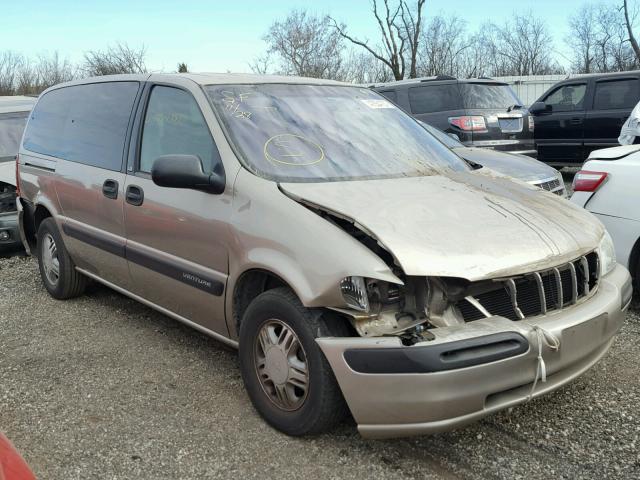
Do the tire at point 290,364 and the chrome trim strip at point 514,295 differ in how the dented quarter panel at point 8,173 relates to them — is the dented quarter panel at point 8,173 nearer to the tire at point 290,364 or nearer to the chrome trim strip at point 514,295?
the tire at point 290,364

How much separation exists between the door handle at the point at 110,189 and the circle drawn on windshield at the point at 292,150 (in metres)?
1.24

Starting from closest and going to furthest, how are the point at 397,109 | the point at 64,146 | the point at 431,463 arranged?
the point at 431,463
the point at 397,109
the point at 64,146

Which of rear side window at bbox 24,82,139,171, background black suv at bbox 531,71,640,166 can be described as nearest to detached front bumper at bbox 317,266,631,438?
rear side window at bbox 24,82,139,171

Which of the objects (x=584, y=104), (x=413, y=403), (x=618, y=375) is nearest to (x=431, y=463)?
(x=413, y=403)

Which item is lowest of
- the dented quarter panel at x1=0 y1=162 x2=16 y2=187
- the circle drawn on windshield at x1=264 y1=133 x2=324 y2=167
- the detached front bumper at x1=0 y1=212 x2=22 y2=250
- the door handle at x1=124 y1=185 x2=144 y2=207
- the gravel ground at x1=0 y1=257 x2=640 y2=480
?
the gravel ground at x1=0 y1=257 x2=640 y2=480

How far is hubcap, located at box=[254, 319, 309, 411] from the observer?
9.71ft

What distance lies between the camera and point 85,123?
188 inches

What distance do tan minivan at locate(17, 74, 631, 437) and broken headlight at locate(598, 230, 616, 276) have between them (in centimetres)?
2

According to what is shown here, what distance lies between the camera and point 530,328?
269 cm

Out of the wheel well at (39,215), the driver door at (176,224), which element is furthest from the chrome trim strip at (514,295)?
the wheel well at (39,215)

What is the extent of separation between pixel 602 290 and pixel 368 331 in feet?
4.17

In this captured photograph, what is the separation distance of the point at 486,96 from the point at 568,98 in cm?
238

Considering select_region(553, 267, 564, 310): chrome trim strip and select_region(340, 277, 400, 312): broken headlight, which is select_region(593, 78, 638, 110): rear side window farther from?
select_region(340, 277, 400, 312): broken headlight

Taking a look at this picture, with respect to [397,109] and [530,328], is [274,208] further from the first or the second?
[397,109]
